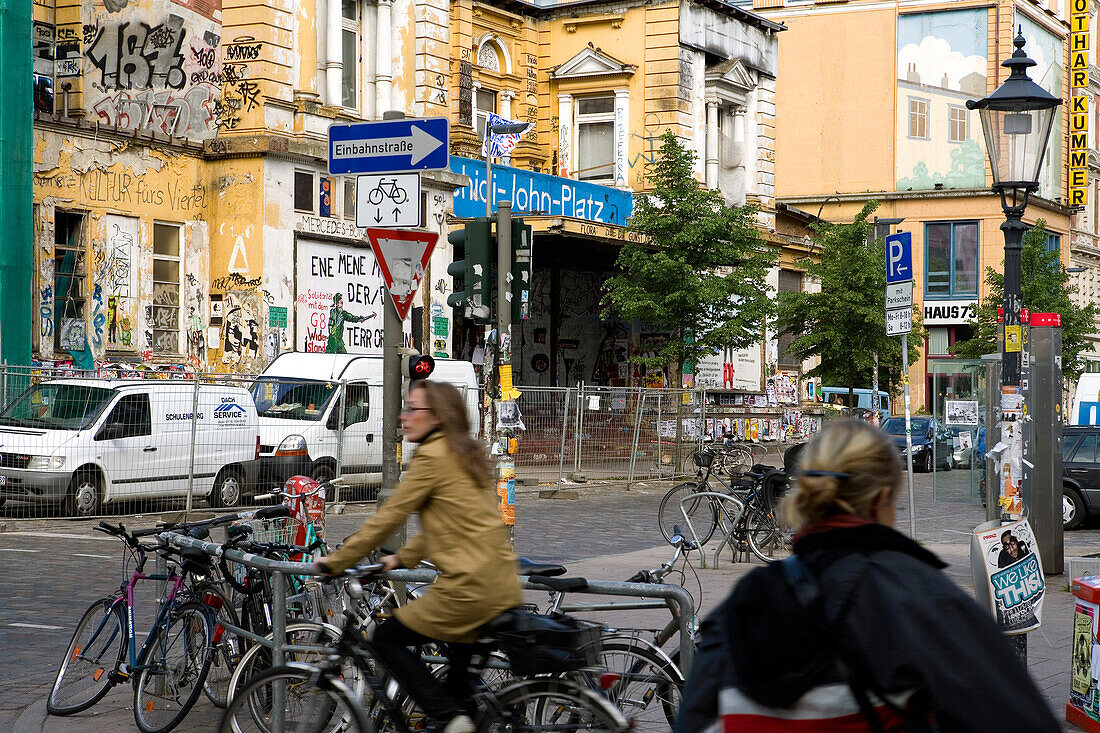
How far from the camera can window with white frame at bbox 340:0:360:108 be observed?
26.5 meters

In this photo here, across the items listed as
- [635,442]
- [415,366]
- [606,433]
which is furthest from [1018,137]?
[635,442]

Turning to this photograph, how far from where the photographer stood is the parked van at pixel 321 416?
19.3 m

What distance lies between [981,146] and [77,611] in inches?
2055

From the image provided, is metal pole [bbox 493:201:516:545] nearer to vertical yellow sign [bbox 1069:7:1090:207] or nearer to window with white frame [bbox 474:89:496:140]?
window with white frame [bbox 474:89:496:140]

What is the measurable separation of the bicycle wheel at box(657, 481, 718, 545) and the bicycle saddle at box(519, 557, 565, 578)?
356 inches

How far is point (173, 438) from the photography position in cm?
1758

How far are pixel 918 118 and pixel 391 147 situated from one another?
52051mm

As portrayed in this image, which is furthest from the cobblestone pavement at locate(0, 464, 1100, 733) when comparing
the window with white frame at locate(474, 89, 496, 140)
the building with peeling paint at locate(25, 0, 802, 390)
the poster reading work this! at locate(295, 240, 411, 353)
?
the window with white frame at locate(474, 89, 496, 140)

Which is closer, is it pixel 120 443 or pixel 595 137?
pixel 120 443

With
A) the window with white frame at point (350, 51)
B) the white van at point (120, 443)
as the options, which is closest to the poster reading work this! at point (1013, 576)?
the white van at point (120, 443)

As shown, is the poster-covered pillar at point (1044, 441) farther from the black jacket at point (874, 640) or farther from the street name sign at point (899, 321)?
the black jacket at point (874, 640)

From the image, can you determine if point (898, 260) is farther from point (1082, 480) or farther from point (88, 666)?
point (88, 666)

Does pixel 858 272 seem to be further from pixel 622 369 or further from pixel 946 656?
pixel 946 656

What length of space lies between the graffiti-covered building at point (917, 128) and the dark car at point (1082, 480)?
115 feet
